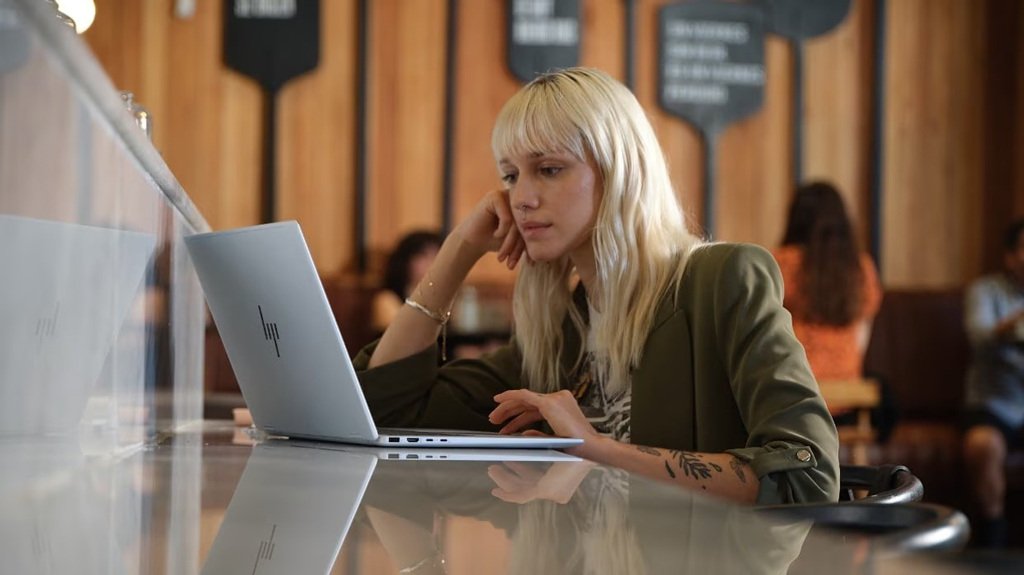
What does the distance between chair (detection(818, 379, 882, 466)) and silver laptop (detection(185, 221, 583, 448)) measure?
2.70 m

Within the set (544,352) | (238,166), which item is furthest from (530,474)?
(238,166)

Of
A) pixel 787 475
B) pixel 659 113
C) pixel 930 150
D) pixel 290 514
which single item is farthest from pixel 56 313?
pixel 930 150

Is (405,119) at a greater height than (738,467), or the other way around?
(405,119)

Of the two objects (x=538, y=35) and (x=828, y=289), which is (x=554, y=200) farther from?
(x=538, y=35)

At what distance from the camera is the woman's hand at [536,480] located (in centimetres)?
79

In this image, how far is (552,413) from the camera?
1.34 metres

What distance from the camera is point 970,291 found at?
466 centimetres

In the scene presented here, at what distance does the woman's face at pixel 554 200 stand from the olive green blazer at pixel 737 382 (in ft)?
0.61

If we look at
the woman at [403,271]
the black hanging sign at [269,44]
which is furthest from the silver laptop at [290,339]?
the black hanging sign at [269,44]

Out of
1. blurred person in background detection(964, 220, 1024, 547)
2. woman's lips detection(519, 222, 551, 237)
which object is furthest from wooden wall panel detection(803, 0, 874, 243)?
woman's lips detection(519, 222, 551, 237)

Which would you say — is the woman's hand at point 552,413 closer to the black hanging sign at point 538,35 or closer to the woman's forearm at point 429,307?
the woman's forearm at point 429,307

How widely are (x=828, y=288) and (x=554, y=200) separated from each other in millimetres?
2522

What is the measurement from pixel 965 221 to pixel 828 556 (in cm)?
509

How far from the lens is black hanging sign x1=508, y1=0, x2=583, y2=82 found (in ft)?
16.1
